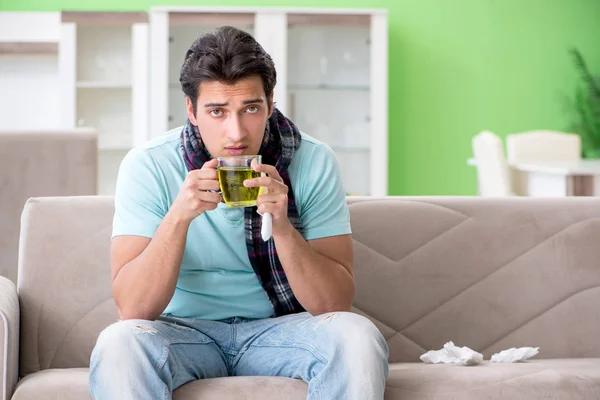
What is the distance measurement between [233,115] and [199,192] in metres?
0.21

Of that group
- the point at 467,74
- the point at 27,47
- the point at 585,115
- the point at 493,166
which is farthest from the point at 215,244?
the point at 585,115

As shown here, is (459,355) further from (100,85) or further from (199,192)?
(100,85)

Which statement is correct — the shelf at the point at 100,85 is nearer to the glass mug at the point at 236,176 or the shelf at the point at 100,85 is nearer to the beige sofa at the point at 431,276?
the beige sofa at the point at 431,276

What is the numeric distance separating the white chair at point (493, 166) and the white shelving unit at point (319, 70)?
2.62 feet

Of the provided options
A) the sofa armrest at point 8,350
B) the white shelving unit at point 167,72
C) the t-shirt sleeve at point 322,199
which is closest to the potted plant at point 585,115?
the white shelving unit at point 167,72

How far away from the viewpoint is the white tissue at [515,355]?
2199 millimetres

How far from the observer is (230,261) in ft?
6.75

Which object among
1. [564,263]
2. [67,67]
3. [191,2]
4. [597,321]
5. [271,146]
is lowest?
[597,321]

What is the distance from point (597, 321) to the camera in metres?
2.36

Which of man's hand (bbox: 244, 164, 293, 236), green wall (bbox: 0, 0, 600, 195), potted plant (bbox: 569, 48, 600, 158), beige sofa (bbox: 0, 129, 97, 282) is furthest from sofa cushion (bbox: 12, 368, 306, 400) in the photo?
potted plant (bbox: 569, 48, 600, 158)

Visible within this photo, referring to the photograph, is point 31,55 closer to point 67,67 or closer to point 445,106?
point 67,67

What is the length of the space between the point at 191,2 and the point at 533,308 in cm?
474

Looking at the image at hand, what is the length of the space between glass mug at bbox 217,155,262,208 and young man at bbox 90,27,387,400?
0.02 metres

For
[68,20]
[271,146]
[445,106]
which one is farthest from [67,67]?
[271,146]
